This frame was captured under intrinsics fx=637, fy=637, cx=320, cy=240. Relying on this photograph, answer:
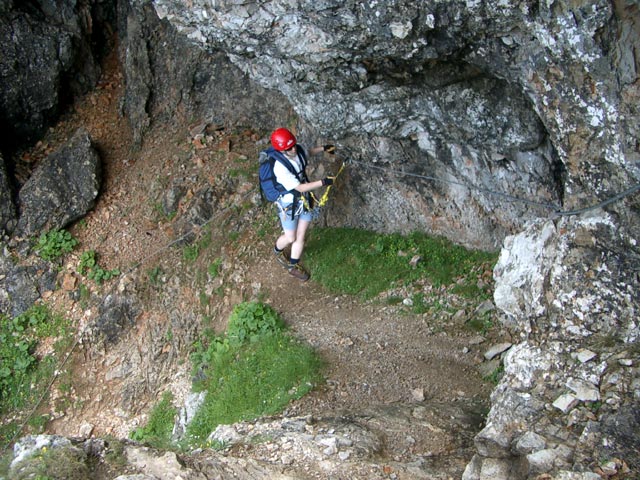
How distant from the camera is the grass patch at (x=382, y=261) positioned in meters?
10.7

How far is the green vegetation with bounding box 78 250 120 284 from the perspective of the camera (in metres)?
13.3

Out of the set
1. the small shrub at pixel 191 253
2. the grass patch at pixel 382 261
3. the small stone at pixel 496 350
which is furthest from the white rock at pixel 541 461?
the small shrub at pixel 191 253

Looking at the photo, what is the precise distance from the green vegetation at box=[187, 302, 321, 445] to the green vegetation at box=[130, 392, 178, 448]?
34.2 inches

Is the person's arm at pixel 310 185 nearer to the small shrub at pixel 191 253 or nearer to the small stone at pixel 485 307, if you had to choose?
the small stone at pixel 485 307

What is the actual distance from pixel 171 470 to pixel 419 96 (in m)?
6.01

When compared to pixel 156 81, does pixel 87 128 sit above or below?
below

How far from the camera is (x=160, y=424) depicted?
11.2 metres

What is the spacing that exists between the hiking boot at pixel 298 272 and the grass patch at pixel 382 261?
202mm

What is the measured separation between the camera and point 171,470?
6.69m

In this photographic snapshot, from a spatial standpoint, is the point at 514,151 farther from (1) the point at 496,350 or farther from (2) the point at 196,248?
(2) the point at 196,248

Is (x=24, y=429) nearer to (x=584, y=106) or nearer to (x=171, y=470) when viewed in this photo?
(x=171, y=470)

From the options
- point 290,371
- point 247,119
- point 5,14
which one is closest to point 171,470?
point 290,371

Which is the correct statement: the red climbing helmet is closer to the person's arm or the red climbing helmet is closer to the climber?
the climber

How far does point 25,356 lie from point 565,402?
10670mm
